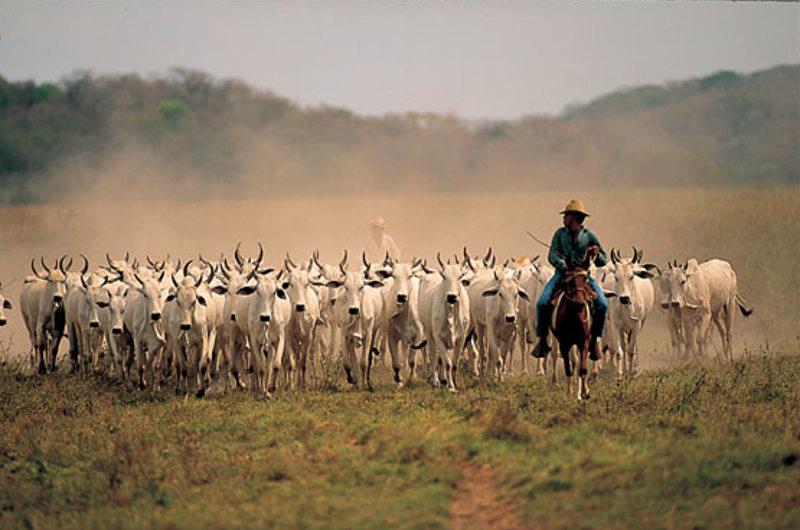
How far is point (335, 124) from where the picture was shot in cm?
5684

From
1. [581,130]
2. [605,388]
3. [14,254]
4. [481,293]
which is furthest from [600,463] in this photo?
[581,130]

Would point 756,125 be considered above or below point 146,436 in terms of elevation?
above

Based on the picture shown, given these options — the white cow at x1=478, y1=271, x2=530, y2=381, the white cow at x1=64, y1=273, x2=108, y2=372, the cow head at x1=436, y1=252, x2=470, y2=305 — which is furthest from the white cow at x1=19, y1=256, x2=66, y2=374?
the white cow at x1=478, y1=271, x2=530, y2=381

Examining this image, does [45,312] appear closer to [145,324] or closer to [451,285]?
[145,324]

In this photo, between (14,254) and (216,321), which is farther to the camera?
(14,254)

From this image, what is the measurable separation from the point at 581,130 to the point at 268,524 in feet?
138

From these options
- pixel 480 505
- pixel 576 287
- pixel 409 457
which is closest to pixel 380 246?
pixel 576 287

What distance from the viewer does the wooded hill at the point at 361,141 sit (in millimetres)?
49781

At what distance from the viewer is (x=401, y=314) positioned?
22547 mm

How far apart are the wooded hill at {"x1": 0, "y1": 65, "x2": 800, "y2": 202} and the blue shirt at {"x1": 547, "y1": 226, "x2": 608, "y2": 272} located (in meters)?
30.1

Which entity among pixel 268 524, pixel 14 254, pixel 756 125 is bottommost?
pixel 268 524

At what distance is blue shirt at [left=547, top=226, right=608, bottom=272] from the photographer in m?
18.1

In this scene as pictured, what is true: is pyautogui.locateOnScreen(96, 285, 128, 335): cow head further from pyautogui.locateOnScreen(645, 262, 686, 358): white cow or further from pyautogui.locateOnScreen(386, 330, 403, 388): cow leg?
pyautogui.locateOnScreen(645, 262, 686, 358): white cow

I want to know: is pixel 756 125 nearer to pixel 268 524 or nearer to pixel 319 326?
pixel 319 326
